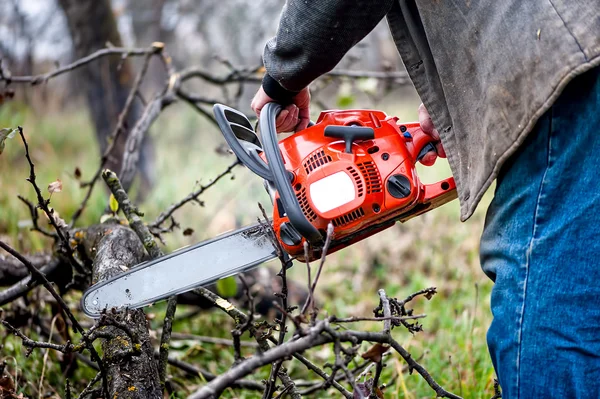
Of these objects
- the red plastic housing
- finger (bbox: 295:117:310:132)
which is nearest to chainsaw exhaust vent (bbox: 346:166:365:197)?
the red plastic housing

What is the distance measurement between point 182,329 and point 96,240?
3.87 ft

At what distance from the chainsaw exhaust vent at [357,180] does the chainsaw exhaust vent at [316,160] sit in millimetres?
69

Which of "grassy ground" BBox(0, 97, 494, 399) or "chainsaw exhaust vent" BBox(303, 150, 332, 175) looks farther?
"grassy ground" BBox(0, 97, 494, 399)

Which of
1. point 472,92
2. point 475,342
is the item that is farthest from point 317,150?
point 475,342

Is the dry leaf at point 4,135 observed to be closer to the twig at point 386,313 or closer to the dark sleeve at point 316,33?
the dark sleeve at point 316,33

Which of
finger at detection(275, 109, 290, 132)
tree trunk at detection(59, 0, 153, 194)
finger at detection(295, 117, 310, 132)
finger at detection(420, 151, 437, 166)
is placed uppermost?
tree trunk at detection(59, 0, 153, 194)

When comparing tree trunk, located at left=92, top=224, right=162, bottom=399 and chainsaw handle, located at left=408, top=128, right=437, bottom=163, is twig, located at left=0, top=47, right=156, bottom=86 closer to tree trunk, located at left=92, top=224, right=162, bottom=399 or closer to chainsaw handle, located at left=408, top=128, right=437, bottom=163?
tree trunk, located at left=92, top=224, right=162, bottom=399

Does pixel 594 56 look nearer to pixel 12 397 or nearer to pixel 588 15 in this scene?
pixel 588 15

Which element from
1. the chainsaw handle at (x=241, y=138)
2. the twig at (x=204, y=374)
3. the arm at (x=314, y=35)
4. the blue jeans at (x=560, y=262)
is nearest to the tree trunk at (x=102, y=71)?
the twig at (x=204, y=374)

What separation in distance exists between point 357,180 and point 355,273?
2.73 m

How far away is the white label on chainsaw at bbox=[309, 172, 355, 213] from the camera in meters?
1.55

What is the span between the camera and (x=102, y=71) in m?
4.57

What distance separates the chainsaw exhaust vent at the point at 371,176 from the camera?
1.58 m

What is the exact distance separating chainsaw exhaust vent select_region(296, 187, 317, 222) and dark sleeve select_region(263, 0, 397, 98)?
302 millimetres
